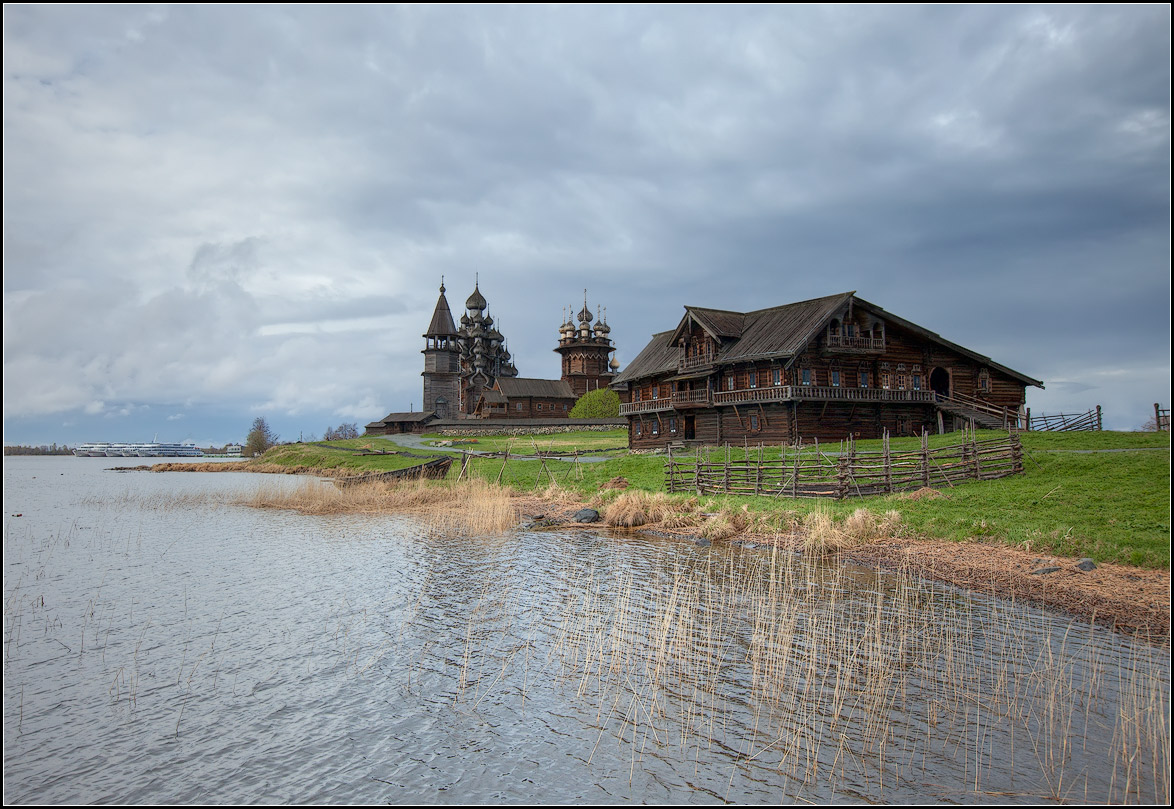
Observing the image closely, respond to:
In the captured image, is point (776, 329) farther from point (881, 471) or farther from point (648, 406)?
point (881, 471)

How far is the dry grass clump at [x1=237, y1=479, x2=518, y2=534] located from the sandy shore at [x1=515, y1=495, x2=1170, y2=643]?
11.3 m

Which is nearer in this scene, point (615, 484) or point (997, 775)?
point (997, 775)

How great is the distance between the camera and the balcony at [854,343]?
1663 inches

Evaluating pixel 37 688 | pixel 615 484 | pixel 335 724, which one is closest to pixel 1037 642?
→ pixel 335 724

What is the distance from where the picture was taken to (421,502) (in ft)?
111

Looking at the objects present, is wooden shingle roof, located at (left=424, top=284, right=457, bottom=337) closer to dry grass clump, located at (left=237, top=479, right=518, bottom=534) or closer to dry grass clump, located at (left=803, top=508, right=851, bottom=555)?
dry grass clump, located at (left=237, top=479, right=518, bottom=534)

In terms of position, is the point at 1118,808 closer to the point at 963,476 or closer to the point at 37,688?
the point at 37,688

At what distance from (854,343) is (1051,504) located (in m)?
26.0

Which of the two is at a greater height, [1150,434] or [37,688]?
[1150,434]

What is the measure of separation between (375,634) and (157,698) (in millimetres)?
3569

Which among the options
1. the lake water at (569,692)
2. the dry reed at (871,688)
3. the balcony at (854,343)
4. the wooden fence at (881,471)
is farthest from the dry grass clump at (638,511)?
the balcony at (854,343)

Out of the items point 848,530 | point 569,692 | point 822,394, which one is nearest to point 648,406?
point 822,394

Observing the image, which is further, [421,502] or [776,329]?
[776,329]

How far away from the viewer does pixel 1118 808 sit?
21.1 ft
